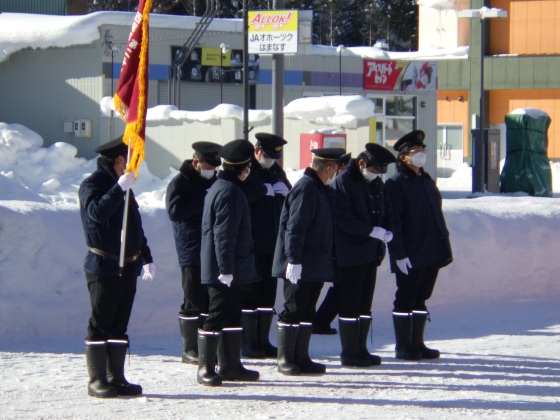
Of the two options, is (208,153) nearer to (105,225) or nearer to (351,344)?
(105,225)

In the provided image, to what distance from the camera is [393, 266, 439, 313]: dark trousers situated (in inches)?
366

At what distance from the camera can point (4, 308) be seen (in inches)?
379

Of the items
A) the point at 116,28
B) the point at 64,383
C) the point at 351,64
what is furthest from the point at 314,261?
the point at 351,64

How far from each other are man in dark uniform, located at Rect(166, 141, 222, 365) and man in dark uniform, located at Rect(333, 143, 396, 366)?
103 cm

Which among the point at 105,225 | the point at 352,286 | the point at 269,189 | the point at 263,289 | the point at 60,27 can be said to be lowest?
the point at 263,289

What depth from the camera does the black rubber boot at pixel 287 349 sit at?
8.40 metres

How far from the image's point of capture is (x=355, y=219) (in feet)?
29.0

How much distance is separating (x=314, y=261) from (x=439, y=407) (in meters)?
1.56

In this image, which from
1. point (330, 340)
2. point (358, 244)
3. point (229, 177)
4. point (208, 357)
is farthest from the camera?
point (330, 340)

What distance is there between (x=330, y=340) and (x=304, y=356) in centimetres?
195

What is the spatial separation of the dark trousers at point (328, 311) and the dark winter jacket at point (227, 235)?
2.73 m

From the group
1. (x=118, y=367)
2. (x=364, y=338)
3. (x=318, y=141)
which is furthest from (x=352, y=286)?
(x=318, y=141)

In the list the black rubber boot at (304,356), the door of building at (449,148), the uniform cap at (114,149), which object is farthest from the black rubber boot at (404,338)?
the door of building at (449,148)

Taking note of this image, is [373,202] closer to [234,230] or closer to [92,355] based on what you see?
[234,230]
